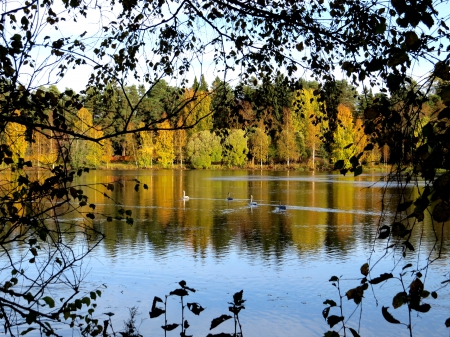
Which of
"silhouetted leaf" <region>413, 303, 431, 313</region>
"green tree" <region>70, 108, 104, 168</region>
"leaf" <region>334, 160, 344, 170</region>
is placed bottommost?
"silhouetted leaf" <region>413, 303, 431, 313</region>

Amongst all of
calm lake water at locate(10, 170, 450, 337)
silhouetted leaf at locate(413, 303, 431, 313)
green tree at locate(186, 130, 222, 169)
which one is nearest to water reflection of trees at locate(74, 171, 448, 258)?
calm lake water at locate(10, 170, 450, 337)

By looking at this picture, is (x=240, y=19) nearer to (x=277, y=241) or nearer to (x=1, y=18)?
(x=1, y=18)

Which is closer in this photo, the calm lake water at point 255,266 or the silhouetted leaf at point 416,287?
the silhouetted leaf at point 416,287

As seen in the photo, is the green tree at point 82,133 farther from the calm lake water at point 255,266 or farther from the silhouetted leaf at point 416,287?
the silhouetted leaf at point 416,287

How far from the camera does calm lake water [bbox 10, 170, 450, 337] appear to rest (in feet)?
29.4

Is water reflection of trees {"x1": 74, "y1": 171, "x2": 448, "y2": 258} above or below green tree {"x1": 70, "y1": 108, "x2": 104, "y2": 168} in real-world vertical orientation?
below

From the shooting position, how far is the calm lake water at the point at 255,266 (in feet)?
29.4

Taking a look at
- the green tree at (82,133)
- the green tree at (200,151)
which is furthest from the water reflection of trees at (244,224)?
the green tree at (200,151)

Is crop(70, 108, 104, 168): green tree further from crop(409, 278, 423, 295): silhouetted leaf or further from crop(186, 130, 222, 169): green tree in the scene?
crop(186, 130, 222, 169): green tree

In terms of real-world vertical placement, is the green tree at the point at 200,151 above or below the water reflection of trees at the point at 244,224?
above

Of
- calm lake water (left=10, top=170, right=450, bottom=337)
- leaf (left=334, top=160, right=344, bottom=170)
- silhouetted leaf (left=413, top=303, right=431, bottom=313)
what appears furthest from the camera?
calm lake water (left=10, top=170, right=450, bottom=337)

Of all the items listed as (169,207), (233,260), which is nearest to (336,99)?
(233,260)

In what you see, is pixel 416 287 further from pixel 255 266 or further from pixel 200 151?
pixel 200 151

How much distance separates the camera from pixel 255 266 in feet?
40.2
